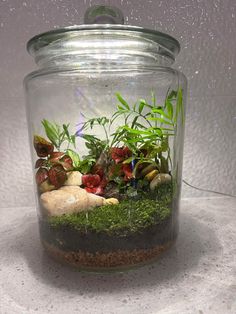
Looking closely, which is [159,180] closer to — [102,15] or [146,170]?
[146,170]

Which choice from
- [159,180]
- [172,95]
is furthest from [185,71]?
[159,180]

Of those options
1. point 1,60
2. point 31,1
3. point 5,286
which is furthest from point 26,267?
point 31,1

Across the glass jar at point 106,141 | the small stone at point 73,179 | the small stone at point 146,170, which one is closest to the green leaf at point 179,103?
the glass jar at point 106,141

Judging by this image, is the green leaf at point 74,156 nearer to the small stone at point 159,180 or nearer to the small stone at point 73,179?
the small stone at point 73,179

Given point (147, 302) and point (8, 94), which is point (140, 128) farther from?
point (8, 94)

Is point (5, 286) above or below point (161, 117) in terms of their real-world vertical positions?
below

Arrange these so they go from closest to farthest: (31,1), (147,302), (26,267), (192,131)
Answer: (147,302) < (26,267) < (31,1) < (192,131)
